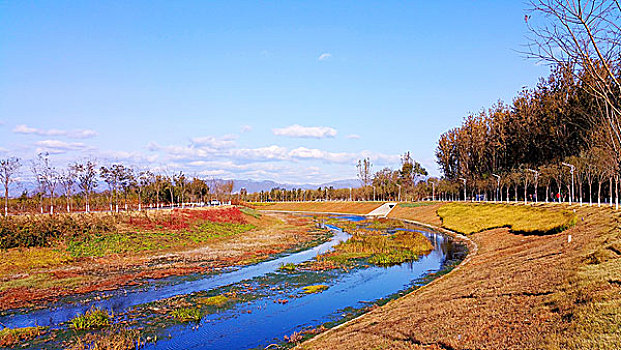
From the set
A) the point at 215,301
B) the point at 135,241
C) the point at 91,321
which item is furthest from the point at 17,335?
the point at 135,241

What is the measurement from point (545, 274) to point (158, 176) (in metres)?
84.7

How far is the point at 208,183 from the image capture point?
128m

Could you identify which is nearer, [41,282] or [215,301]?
[215,301]

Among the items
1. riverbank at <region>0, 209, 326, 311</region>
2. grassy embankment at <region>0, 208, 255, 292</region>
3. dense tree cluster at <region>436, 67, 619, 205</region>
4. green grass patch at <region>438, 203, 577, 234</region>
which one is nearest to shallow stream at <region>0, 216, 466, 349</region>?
riverbank at <region>0, 209, 326, 311</region>

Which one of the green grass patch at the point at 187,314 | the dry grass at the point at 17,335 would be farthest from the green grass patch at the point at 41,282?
the green grass patch at the point at 187,314

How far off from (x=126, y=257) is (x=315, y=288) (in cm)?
1874

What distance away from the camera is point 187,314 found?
1956 centimetres

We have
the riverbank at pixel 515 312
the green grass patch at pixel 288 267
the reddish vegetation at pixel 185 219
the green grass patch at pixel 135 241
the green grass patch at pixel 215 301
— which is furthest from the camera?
the reddish vegetation at pixel 185 219

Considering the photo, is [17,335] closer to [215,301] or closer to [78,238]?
[215,301]

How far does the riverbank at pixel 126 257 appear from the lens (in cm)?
2517

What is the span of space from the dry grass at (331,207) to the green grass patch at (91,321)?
280 feet

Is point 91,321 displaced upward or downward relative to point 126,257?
downward

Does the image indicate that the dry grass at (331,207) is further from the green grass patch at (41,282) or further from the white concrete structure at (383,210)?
the green grass patch at (41,282)

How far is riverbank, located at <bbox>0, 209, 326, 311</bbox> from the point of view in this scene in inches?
991
